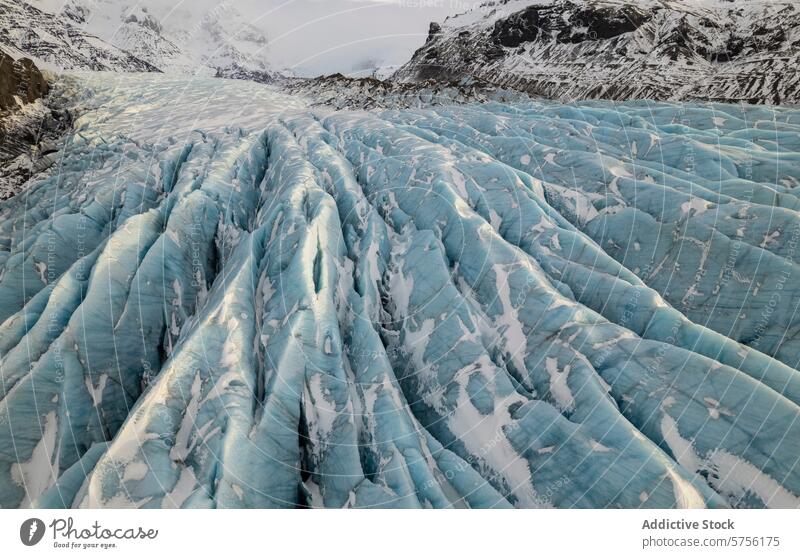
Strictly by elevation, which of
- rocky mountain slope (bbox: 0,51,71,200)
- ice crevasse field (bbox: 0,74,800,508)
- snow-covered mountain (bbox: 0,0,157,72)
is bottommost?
ice crevasse field (bbox: 0,74,800,508)

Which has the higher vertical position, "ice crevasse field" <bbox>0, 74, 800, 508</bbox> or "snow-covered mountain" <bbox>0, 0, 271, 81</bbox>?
"snow-covered mountain" <bbox>0, 0, 271, 81</bbox>

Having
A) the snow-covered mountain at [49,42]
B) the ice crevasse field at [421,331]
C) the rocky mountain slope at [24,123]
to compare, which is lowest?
the ice crevasse field at [421,331]

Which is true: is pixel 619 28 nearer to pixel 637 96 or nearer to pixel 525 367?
pixel 637 96

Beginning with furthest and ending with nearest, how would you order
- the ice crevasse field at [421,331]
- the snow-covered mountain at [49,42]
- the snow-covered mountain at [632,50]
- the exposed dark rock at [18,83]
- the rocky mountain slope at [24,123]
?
the snow-covered mountain at [632,50]
the snow-covered mountain at [49,42]
the exposed dark rock at [18,83]
the rocky mountain slope at [24,123]
the ice crevasse field at [421,331]
